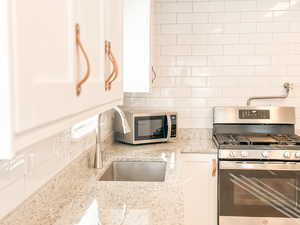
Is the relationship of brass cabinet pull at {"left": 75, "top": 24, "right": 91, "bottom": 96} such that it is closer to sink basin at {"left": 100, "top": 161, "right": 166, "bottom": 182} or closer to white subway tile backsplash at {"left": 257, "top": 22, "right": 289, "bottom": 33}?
sink basin at {"left": 100, "top": 161, "right": 166, "bottom": 182}

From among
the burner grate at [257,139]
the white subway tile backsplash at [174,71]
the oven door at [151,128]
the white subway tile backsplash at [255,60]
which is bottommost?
the burner grate at [257,139]

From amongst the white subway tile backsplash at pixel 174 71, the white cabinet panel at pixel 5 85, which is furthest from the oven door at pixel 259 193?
the white cabinet panel at pixel 5 85

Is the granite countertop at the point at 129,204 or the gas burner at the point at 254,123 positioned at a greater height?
the gas burner at the point at 254,123

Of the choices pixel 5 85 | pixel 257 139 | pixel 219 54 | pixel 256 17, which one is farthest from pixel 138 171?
pixel 5 85

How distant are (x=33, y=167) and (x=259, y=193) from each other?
196 cm

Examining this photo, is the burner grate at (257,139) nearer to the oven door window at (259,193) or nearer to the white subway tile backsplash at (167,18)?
the oven door window at (259,193)

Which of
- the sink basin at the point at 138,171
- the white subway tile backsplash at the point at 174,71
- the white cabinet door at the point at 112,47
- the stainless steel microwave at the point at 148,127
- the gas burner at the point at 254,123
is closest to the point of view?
the white cabinet door at the point at 112,47

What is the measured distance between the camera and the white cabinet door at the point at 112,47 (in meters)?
1.42

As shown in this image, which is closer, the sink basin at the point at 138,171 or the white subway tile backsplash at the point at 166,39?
the sink basin at the point at 138,171

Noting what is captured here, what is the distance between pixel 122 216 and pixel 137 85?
136cm

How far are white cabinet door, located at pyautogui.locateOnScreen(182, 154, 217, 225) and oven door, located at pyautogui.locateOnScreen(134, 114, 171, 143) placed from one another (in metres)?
0.33

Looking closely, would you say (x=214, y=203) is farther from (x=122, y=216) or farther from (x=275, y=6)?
(x=275, y=6)

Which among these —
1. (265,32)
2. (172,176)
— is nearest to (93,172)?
(172,176)

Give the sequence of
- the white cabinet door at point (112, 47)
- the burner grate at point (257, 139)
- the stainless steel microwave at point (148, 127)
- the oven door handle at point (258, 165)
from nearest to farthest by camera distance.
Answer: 1. the white cabinet door at point (112, 47)
2. the oven door handle at point (258, 165)
3. the burner grate at point (257, 139)
4. the stainless steel microwave at point (148, 127)
